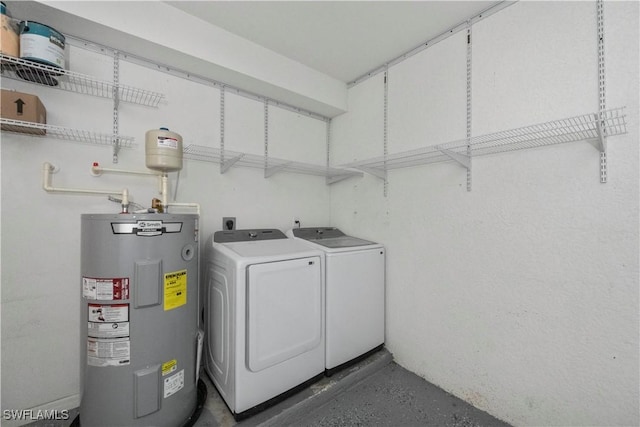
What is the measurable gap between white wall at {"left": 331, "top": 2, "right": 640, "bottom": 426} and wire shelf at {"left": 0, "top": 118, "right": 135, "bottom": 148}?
6.80 feet

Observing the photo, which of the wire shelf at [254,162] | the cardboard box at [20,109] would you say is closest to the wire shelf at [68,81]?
the cardboard box at [20,109]

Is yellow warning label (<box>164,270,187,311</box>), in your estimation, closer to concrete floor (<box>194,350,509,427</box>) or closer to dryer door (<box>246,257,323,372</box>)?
dryer door (<box>246,257,323,372</box>)

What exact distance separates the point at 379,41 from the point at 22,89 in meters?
2.35

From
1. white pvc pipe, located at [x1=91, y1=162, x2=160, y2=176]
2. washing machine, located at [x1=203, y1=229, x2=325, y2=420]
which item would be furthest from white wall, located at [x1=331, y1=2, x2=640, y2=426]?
white pvc pipe, located at [x1=91, y1=162, x2=160, y2=176]

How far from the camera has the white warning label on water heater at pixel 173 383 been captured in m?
1.37

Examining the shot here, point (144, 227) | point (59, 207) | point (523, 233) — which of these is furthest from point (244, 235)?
point (523, 233)

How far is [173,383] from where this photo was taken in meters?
1.40

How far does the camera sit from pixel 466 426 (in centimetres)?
157

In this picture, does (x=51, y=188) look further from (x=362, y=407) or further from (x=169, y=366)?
(x=362, y=407)

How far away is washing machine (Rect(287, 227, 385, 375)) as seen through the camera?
1.92 meters

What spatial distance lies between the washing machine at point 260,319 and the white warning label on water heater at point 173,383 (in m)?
0.25

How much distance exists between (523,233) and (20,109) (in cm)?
285

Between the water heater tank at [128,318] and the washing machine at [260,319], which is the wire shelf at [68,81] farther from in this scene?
the washing machine at [260,319]

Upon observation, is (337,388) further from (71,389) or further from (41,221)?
(41,221)
